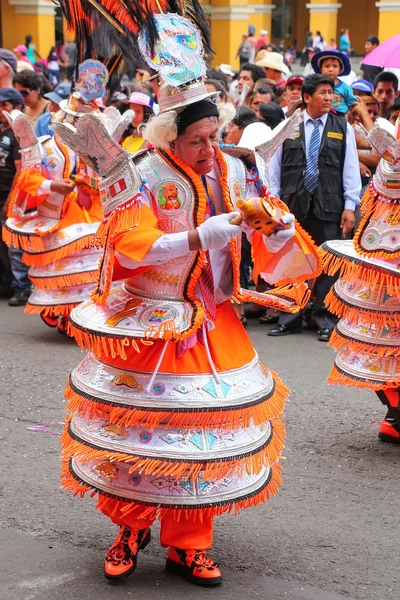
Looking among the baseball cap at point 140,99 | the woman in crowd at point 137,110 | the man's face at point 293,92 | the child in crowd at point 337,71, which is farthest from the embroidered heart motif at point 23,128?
the man's face at point 293,92

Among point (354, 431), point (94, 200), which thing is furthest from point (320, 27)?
point (354, 431)

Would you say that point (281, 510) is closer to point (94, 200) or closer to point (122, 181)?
point (122, 181)

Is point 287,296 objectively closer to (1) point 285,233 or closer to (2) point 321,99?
(1) point 285,233

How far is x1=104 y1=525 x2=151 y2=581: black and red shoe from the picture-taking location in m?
3.58

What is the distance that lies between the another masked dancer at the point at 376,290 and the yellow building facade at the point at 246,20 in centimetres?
1906

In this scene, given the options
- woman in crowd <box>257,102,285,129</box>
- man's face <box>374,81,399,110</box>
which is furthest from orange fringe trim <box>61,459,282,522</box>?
man's face <box>374,81,399,110</box>

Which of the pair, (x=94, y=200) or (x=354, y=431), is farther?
(x=94, y=200)

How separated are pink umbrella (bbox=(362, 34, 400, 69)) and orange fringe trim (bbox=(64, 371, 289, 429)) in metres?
5.17

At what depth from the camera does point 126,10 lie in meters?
3.49

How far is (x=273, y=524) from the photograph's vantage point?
4.18m

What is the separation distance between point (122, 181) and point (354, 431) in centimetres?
265

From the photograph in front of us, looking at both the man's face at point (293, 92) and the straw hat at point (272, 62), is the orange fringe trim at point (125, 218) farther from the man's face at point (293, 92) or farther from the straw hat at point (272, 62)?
the straw hat at point (272, 62)

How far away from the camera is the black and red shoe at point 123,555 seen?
3.58 metres

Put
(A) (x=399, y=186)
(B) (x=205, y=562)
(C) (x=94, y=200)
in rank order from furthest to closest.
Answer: (C) (x=94, y=200) < (A) (x=399, y=186) < (B) (x=205, y=562)
